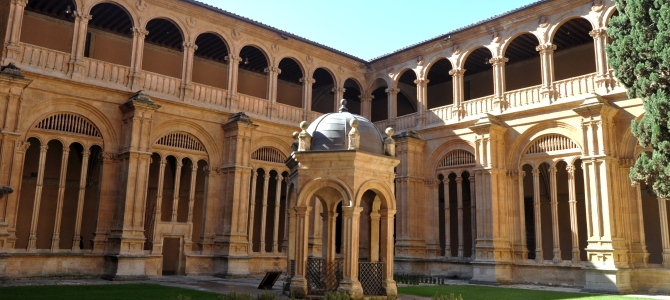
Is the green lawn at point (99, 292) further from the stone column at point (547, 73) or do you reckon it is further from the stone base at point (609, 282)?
the stone column at point (547, 73)

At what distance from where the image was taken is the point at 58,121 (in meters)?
19.7

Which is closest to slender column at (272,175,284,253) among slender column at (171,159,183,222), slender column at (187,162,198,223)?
slender column at (187,162,198,223)

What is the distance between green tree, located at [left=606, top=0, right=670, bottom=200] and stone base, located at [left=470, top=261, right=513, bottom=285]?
656 cm

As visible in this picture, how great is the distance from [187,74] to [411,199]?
12.0 meters

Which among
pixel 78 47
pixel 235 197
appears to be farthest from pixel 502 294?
pixel 78 47

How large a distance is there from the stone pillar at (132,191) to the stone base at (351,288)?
10476 mm

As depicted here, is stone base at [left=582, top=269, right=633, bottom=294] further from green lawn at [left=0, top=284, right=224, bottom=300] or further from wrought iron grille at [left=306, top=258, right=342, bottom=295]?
green lawn at [left=0, top=284, right=224, bottom=300]

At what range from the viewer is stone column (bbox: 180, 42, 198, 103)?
23.0 m

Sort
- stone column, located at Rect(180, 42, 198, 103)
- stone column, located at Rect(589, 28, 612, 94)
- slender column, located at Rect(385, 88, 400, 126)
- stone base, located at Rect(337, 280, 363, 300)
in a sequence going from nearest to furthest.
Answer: stone base, located at Rect(337, 280, 363, 300) → stone column, located at Rect(589, 28, 612, 94) → stone column, located at Rect(180, 42, 198, 103) → slender column, located at Rect(385, 88, 400, 126)

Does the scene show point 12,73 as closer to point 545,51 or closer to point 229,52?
point 229,52

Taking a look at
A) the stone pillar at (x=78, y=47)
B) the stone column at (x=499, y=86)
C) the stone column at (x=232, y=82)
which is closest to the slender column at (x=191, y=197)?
the stone column at (x=232, y=82)

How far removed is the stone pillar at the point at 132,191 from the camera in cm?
1953

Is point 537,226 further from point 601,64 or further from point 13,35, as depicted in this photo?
point 13,35

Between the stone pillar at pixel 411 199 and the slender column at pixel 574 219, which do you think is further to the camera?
the stone pillar at pixel 411 199
